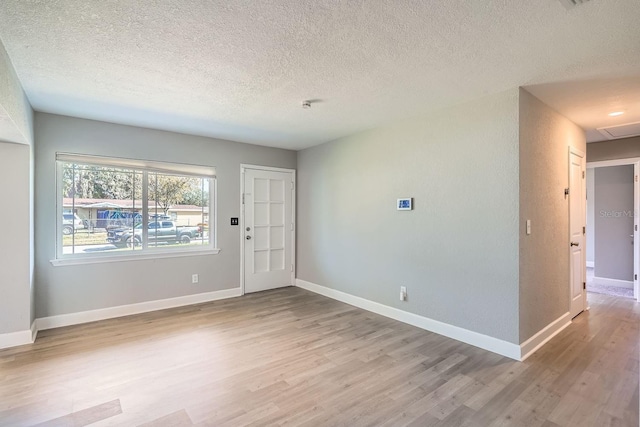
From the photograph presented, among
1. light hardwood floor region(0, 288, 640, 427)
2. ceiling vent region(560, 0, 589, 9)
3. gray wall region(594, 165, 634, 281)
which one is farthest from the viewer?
gray wall region(594, 165, 634, 281)

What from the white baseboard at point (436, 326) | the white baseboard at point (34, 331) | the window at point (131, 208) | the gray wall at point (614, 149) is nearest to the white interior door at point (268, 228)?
the window at point (131, 208)

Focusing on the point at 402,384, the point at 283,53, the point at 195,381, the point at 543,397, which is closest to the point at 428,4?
the point at 283,53

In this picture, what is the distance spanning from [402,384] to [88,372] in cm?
260

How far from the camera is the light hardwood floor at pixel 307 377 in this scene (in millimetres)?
2084

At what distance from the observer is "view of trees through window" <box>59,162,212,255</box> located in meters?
3.81

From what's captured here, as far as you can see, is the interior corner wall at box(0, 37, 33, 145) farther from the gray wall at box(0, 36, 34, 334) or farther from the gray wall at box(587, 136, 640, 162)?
the gray wall at box(587, 136, 640, 162)

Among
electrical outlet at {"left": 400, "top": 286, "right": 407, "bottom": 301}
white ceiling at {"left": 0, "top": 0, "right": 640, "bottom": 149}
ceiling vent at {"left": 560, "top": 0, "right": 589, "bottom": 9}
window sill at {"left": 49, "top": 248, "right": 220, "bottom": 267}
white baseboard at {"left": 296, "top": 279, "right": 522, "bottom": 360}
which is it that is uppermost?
white ceiling at {"left": 0, "top": 0, "right": 640, "bottom": 149}

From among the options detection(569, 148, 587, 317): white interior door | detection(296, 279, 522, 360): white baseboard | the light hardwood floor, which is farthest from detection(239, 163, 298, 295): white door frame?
detection(569, 148, 587, 317): white interior door

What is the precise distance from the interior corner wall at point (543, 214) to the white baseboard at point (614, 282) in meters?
2.96

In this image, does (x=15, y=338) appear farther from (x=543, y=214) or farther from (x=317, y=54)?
(x=543, y=214)

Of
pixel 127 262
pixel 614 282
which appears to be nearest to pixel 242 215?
pixel 127 262

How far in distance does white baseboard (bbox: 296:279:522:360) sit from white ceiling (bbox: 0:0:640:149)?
7.78ft

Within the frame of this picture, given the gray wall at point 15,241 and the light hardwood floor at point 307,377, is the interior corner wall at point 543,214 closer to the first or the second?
the light hardwood floor at point 307,377

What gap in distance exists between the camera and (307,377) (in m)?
2.57
